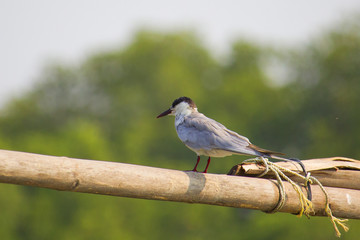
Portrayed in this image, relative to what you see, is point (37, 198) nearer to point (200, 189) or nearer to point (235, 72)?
point (235, 72)

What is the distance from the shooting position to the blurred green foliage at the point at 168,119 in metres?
36.3

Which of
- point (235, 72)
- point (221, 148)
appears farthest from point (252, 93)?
point (221, 148)

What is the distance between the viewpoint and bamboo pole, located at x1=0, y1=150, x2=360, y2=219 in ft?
14.0

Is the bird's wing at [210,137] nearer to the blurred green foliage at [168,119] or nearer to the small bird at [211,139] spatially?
the small bird at [211,139]

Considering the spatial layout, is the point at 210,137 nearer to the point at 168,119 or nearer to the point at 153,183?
Result: the point at 153,183

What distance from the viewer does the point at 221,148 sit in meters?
5.64

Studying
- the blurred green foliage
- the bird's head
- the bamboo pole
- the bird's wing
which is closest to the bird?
the bird's wing

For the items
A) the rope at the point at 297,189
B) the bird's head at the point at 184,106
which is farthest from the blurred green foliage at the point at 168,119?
the rope at the point at 297,189

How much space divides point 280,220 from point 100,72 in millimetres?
27856

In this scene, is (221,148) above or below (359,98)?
above

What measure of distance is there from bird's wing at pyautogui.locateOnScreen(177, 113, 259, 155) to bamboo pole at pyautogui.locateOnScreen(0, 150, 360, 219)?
399mm

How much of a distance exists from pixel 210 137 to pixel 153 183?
123cm

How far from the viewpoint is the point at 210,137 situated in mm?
5785

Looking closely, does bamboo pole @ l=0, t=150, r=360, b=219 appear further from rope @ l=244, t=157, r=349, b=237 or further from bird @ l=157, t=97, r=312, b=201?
bird @ l=157, t=97, r=312, b=201
